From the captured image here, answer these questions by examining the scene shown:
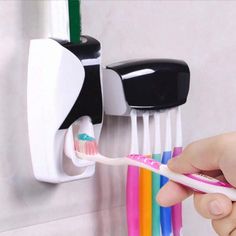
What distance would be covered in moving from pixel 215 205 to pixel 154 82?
207mm

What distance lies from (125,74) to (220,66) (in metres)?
0.21

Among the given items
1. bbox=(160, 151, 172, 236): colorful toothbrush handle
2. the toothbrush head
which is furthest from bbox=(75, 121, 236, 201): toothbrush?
bbox=(160, 151, 172, 236): colorful toothbrush handle

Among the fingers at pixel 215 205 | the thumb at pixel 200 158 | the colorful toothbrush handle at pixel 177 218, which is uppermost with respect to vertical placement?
the thumb at pixel 200 158

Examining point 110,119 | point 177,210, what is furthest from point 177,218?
point 110,119

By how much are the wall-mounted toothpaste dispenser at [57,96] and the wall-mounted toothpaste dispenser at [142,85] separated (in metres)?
0.03

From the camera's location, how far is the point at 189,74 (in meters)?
0.81

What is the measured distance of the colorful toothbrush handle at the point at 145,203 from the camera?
780 mm

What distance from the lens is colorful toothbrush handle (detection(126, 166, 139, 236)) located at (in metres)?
0.78

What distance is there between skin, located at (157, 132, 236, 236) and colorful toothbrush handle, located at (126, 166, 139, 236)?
0.39 ft

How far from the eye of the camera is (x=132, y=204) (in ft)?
2.57

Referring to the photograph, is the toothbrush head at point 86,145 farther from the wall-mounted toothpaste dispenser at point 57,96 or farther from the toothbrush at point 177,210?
the toothbrush at point 177,210

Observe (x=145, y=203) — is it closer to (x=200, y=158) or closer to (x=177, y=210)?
(x=177, y=210)

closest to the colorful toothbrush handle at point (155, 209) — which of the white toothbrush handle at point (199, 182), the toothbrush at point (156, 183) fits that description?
the toothbrush at point (156, 183)

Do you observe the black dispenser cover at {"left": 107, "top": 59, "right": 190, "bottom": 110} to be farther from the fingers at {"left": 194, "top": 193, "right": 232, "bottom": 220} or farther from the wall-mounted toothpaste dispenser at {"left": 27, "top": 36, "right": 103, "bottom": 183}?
the fingers at {"left": 194, "top": 193, "right": 232, "bottom": 220}
